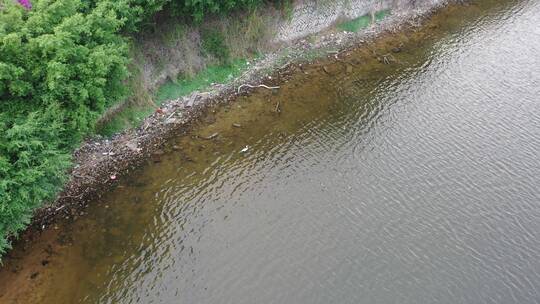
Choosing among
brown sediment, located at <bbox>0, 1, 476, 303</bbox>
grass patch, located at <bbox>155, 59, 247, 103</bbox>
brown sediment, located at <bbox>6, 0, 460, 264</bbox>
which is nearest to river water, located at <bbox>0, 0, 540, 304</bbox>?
brown sediment, located at <bbox>0, 1, 476, 303</bbox>

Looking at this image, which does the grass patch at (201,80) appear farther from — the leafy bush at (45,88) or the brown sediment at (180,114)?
the leafy bush at (45,88)

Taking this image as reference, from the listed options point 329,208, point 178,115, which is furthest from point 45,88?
point 329,208

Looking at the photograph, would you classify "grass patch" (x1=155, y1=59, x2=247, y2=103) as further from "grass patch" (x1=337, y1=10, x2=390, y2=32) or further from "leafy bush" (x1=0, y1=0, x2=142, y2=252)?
"grass patch" (x1=337, y1=10, x2=390, y2=32)

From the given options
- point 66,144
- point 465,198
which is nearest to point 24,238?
point 66,144

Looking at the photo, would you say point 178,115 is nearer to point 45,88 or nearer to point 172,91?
point 172,91

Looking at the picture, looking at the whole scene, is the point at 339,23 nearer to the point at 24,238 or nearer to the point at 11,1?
the point at 11,1

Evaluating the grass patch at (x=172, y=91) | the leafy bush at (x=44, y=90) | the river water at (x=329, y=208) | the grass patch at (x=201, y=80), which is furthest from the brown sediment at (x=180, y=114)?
the leafy bush at (x=44, y=90)
